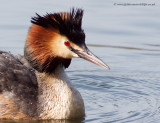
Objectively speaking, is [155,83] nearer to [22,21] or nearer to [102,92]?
[102,92]

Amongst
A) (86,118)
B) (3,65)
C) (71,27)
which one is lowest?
(86,118)

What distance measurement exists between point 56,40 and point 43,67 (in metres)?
0.62

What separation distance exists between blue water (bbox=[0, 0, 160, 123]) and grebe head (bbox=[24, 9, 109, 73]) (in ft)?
4.12

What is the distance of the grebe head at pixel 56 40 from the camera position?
1094cm

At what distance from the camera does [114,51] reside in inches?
627

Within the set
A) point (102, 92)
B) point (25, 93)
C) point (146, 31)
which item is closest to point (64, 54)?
point (25, 93)

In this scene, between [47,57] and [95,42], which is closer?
[47,57]

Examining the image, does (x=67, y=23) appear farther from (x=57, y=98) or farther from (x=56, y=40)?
(x=57, y=98)

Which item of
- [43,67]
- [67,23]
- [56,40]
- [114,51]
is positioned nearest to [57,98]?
[43,67]

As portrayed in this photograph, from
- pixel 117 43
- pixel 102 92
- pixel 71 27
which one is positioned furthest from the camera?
pixel 117 43

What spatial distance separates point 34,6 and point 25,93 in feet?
26.1

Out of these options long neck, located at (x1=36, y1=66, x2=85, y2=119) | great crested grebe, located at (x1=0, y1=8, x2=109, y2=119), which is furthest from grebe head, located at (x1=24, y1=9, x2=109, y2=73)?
long neck, located at (x1=36, y1=66, x2=85, y2=119)

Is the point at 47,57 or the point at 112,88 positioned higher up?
the point at 47,57

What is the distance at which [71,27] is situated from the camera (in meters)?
10.9
